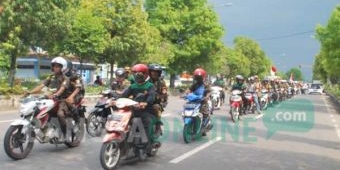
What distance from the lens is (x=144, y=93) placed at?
950 centimetres

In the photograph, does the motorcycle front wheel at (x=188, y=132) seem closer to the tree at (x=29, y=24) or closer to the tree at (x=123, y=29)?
the tree at (x=29, y=24)

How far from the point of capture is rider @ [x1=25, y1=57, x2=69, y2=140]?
10055 millimetres

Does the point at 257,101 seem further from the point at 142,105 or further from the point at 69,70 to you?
the point at 142,105

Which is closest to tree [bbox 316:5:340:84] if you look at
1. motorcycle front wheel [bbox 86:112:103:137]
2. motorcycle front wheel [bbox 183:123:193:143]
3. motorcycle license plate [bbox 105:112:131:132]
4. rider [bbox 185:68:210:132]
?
rider [bbox 185:68:210:132]

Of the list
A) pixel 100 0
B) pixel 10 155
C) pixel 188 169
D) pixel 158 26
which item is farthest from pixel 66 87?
pixel 158 26

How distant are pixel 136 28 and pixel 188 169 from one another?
26.3 meters

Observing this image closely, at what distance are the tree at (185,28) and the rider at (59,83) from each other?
3628 centimetres

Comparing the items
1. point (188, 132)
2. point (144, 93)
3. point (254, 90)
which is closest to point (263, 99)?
point (254, 90)

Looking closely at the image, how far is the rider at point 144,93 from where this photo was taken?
9.40 meters

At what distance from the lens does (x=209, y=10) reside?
169ft

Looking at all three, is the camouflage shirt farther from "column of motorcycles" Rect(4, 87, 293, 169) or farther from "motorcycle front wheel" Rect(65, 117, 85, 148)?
"motorcycle front wheel" Rect(65, 117, 85, 148)

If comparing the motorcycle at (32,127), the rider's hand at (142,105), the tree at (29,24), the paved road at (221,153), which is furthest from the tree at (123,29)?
the rider's hand at (142,105)

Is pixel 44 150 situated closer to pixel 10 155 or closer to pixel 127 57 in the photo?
pixel 10 155

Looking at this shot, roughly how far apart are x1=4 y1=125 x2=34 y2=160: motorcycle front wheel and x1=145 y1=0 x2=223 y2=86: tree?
3735 centimetres
